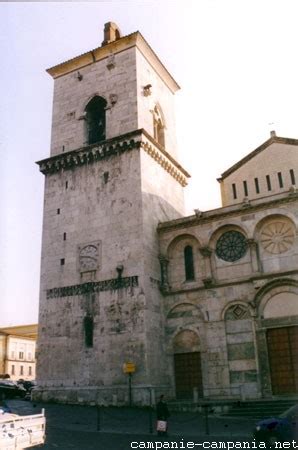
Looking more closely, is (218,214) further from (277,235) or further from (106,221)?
(106,221)

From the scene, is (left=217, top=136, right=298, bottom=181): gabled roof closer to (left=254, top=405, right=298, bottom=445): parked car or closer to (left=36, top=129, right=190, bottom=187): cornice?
(left=36, top=129, right=190, bottom=187): cornice

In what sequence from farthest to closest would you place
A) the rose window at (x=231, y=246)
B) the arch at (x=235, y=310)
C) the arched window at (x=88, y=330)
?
1. the arched window at (x=88, y=330)
2. the rose window at (x=231, y=246)
3. the arch at (x=235, y=310)

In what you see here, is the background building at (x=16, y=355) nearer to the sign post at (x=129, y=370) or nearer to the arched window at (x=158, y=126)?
the arched window at (x=158, y=126)

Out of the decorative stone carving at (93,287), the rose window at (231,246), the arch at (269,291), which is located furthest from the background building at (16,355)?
the arch at (269,291)

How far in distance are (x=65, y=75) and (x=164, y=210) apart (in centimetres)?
1261

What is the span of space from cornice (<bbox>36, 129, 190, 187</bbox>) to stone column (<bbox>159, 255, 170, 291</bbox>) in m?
6.71

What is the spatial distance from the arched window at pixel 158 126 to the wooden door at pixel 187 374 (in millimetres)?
14804

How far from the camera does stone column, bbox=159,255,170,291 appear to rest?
2655cm

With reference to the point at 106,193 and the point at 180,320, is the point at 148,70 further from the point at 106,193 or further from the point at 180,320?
the point at 180,320

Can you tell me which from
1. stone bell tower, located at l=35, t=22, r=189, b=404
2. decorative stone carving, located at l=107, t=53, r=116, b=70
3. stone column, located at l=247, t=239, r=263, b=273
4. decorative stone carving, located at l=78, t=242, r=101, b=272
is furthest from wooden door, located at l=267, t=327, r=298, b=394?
decorative stone carving, located at l=107, t=53, r=116, b=70

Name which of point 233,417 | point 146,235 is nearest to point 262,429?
point 233,417

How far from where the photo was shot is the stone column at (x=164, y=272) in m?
26.5

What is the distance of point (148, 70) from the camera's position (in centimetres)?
3222

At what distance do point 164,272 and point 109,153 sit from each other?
8.03 metres
